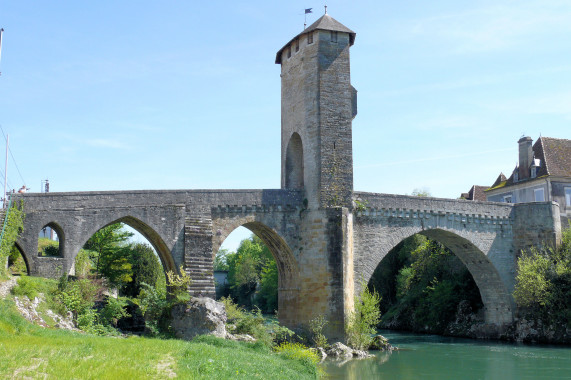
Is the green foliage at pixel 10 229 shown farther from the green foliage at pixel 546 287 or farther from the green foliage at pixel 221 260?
the green foliage at pixel 221 260

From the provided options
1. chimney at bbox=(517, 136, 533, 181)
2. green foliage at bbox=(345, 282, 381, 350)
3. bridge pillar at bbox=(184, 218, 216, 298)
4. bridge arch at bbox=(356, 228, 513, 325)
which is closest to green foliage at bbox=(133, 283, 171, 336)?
bridge pillar at bbox=(184, 218, 216, 298)

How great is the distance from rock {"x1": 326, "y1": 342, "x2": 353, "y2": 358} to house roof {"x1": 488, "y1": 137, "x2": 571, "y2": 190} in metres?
17.1

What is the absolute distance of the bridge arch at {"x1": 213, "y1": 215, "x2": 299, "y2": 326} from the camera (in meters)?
20.5

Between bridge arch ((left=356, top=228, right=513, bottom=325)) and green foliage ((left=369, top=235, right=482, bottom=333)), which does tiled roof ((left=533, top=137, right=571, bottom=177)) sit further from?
bridge arch ((left=356, top=228, right=513, bottom=325))

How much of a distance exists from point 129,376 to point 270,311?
42.3m

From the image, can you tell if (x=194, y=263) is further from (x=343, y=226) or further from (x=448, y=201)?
(x=448, y=201)

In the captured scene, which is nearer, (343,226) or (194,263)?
(194,263)

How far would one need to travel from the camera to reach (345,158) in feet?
69.4

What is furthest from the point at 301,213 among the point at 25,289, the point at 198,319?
the point at 25,289

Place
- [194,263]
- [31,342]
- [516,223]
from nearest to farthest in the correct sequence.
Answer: [31,342]
[194,263]
[516,223]

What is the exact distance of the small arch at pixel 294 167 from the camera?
23708 millimetres

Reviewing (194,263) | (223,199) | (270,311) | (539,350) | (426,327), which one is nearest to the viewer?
(194,263)

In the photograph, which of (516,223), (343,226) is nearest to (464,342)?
(516,223)

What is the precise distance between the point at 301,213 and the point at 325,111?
3.75m
